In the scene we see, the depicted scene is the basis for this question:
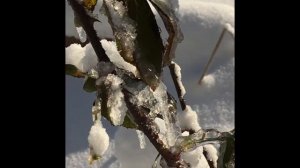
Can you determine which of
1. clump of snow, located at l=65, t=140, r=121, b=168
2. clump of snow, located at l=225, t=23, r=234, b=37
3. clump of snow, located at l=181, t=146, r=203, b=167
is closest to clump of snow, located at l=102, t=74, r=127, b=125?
clump of snow, located at l=181, t=146, r=203, b=167

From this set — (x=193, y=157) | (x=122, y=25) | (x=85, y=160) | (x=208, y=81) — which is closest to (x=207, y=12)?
(x=208, y=81)

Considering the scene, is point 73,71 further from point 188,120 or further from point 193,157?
point 188,120

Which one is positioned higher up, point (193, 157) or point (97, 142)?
point (193, 157)

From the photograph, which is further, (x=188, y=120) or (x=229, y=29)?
Result: (x=229, y=29)
